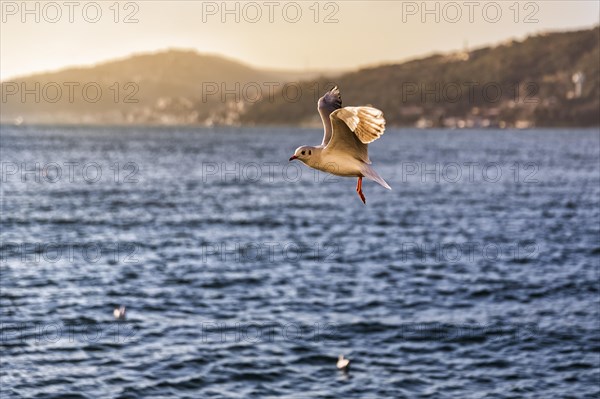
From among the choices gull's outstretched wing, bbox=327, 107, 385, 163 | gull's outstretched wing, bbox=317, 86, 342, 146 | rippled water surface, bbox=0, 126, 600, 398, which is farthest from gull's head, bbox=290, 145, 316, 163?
rippled water surface, bbox=0, 126, 600, 398

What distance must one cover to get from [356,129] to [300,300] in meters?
41.5

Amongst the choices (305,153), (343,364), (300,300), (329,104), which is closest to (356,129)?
(305,153)

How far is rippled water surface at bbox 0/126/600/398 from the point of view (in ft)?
120

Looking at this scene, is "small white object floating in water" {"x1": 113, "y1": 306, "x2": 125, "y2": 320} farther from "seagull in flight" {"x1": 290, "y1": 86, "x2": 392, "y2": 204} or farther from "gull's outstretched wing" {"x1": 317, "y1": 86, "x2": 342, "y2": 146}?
"seagull in flight" {"x1": 290, "y1": 86, "x2": 392, "y2": 204}

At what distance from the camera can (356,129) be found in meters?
8.28

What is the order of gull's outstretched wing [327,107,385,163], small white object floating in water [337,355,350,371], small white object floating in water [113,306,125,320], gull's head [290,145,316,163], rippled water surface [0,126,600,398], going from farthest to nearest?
small white object floating in water [113,306,125,320] < small white object floating in water [337,355,350,371] < rippled water surface [0,126,600,398] < gull's head [290,145,316,163] < gull's outstretched wing [327,107,385,163]

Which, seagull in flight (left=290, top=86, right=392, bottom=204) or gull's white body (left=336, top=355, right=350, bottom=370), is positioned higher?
seagull in flight (left=290, top=86, right=392, bottom=204)

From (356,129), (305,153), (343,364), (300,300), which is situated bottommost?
(343,364)

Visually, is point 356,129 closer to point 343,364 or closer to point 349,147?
point 349,147

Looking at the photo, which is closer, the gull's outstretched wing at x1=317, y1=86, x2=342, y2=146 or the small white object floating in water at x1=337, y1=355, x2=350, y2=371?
the gull's outstretched wing at x1=317, y1=86, x2=342, y2=146

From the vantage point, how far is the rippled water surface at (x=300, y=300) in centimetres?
3656

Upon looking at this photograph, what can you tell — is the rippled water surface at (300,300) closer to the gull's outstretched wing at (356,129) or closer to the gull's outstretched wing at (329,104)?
the gull's outstretched wing at (329,104)

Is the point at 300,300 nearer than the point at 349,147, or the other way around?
the point at 349,147

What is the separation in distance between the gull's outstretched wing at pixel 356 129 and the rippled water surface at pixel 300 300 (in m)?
27.4
